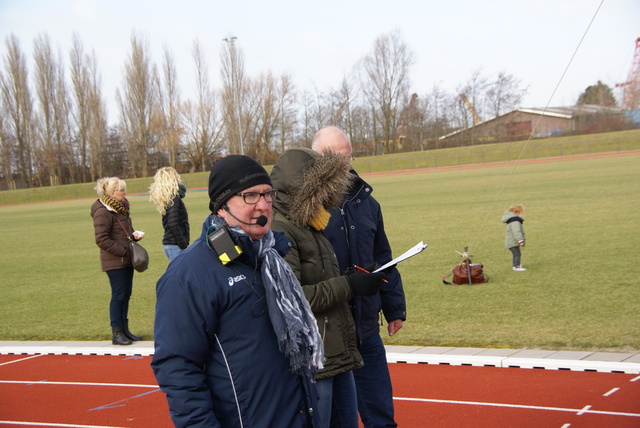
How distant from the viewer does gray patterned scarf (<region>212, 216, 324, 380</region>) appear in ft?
8.91

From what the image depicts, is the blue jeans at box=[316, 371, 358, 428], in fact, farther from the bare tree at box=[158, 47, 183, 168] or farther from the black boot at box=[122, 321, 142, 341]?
the bare tree at box=[158, 47, 183, 168]

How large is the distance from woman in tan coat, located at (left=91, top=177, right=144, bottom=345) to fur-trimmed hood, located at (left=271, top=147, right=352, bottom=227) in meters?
5.02

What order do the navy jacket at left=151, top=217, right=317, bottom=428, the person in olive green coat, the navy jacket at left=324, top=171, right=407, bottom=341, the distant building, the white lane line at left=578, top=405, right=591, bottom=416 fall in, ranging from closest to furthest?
the navy jacket at left=151, top=217, right=317, bottom=428 < the person in olive green coat < the navy jacket at left=324, top=171, right=407, bottom=341 < the white lane line at left=578, top=405, right=591, bottom=416 < the distant building

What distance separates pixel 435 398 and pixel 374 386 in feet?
5.94

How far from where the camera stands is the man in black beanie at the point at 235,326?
8.36ft

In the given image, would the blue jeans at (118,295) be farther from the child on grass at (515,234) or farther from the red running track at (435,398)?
the child on grass at (515,234)

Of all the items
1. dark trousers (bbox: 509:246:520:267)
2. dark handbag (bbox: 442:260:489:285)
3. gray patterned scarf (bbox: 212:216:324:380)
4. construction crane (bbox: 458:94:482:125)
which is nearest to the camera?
gray patterned scarf (bbox: 212:216:324:380)

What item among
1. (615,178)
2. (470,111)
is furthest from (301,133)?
(615,178)

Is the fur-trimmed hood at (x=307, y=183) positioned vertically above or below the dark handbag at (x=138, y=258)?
above

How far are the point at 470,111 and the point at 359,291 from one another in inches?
3176

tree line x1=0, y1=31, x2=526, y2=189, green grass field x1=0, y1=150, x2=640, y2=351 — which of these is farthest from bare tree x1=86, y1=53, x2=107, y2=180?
green grass field x1=0, y1=150, x2=640, y2=351

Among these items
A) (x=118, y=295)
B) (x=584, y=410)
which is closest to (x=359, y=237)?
(x=584, y=410)

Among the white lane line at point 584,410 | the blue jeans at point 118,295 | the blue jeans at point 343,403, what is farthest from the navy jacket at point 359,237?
the blue jeans at point 118,295

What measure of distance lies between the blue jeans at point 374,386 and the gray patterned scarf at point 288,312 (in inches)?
49.1
